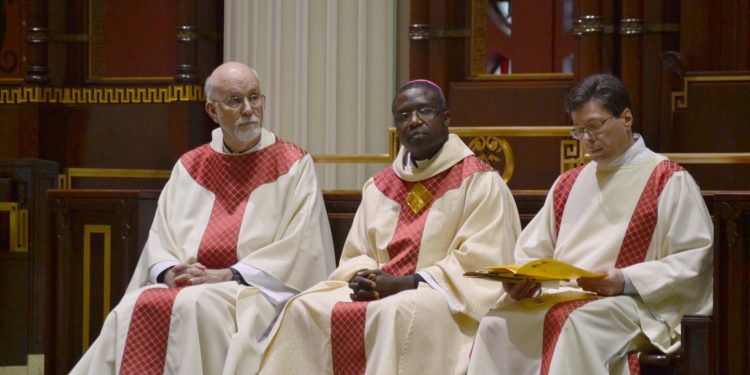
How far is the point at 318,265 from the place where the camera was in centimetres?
590

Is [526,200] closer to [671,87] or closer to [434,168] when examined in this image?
[434,168]

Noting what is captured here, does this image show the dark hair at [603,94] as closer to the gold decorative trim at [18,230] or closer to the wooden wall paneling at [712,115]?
the wooden wall paneling at [712,115]

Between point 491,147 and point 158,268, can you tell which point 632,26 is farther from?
point 158,268

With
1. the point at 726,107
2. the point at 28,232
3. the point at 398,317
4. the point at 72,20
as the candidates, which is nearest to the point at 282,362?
the point at 398,317

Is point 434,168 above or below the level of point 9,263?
above

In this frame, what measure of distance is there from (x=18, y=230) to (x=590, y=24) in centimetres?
346

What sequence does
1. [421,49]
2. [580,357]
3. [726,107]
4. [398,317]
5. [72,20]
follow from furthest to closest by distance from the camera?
[72,20] < [421,49] < [726,107] < [398,317] < [580,357]

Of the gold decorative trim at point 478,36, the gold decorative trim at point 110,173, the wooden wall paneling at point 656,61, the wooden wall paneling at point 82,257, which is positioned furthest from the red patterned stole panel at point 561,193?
the gold decorative trim at point 110,173

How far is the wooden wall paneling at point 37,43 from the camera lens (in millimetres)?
9078

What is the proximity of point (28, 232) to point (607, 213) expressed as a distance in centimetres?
355

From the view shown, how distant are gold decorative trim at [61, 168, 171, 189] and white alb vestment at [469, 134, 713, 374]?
382 cm

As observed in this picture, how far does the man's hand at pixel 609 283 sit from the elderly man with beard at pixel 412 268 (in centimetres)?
58

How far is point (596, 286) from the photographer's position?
191 inches

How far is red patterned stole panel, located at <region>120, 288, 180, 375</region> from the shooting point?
5.50m
